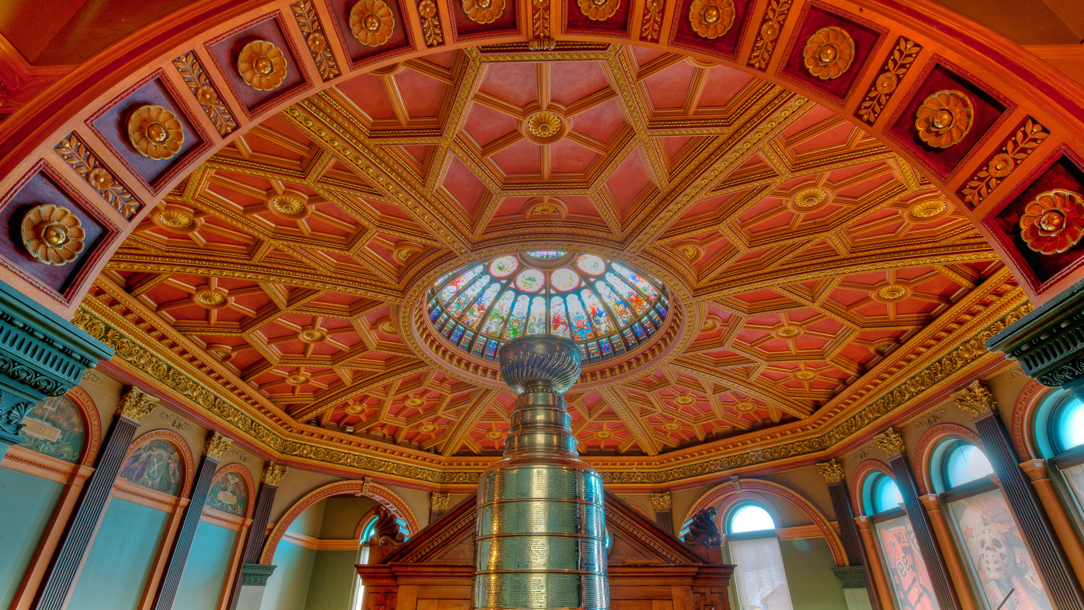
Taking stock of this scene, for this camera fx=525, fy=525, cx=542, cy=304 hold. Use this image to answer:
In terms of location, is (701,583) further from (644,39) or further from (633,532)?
(644,39)

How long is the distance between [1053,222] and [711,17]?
249 cm

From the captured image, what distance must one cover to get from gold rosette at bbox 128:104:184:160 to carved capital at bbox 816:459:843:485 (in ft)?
52.3

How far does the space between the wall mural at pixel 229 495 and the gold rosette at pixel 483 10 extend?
13.4 m

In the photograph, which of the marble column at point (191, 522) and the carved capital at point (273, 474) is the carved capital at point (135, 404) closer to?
the marble column at point (191, 522)

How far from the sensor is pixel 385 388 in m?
14.9

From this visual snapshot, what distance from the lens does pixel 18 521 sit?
28.0ft

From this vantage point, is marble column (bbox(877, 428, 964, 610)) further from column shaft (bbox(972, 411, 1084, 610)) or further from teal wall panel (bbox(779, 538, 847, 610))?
teal wall panel (bbox(779, 538, 847, 610))

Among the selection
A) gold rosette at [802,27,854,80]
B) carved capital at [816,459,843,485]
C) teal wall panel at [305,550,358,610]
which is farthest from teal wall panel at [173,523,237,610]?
carved capital at [816,459,843,485]

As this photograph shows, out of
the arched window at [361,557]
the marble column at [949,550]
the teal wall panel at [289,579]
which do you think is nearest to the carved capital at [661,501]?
the marble column at [949,550]

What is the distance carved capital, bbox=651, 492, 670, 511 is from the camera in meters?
17.3

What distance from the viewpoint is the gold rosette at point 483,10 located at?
389cm

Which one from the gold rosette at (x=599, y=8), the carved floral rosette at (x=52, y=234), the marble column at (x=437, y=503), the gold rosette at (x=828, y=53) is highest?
the gold rosette at (x=599, y=8)

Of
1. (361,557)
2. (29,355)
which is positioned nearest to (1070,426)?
(29,355)

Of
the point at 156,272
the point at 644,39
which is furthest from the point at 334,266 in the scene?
the point at 644,39
